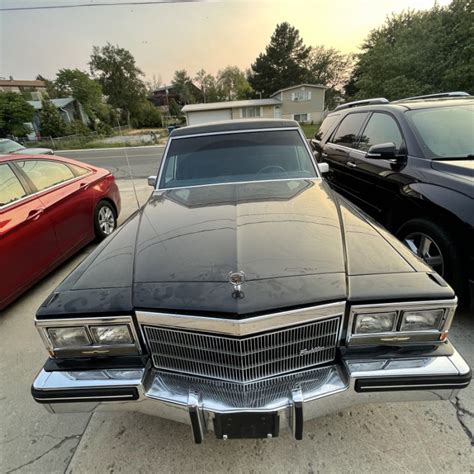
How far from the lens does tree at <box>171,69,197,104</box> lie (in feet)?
224

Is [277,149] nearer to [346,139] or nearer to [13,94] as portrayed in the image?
[346,139]

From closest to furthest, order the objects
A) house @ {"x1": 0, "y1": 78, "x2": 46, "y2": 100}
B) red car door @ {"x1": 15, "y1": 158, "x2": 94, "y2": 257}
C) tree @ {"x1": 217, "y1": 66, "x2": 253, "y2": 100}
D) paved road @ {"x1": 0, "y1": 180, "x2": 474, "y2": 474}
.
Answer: paved road @ {"x1": 0, "y1": 180, "x2": 474, "y2": 474}, red car door @ {"x1": 15, "y1": 158, "x2": 94, "y2": 257}, house @ {"x1": 0, "y1": 78, "x2": 46, "y2": 100}, tree @ {"x1": 217, "y1": 66, "x2": 253, "y2": 100}

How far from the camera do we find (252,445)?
5.75ft

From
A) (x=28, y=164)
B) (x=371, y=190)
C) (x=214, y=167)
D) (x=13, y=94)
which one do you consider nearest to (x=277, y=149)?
(x=214, y=167)

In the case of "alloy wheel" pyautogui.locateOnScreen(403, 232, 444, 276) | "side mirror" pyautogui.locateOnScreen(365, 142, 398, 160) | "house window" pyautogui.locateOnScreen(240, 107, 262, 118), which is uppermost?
"side mirror" pyautogui.locateOnScreen(365, 142, 398, 160)

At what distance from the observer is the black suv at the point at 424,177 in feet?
8.17

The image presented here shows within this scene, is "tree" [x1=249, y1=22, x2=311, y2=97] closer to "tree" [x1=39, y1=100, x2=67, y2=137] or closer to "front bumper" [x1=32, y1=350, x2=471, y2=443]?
"tree" [x1=39, y1=100, x2=67, y2=137]

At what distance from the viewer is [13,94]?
106 ft

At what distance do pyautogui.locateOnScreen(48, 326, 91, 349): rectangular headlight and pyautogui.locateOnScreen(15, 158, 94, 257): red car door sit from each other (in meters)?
2.55

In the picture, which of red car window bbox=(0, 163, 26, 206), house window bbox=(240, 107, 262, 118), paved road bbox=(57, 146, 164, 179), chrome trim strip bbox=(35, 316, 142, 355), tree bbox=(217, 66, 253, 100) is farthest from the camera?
tree bbox=(217, 66, 253, 100)

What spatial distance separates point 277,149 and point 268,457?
2.51m

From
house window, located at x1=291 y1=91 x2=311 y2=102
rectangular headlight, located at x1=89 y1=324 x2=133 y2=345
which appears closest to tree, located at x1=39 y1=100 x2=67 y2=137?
house window, located at x1=291 y1=91 x2=311 y2=102

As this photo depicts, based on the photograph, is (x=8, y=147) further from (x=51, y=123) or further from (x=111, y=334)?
(x=51, y=123)

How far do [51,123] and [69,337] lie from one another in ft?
142
